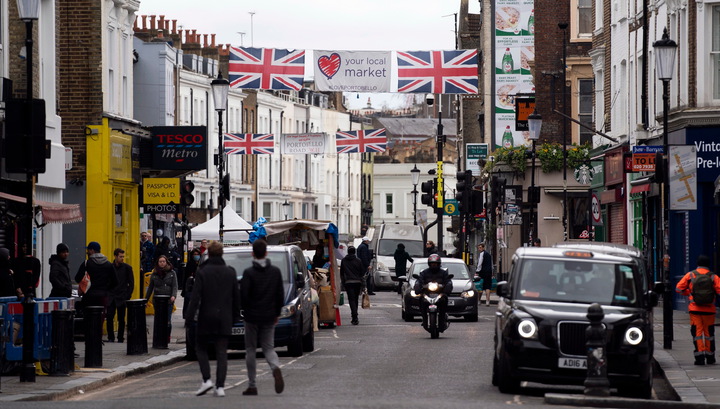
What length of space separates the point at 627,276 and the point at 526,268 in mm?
1252

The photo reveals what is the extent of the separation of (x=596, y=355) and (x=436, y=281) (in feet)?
42.3

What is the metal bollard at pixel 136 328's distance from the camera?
24.2 metres

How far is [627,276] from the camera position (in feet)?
60.3

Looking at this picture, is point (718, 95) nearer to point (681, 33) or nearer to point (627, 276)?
point (681, 33)

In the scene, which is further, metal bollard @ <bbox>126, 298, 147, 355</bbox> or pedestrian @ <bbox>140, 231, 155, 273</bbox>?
pedestrian @ <bbox>140, 231, 155, 273</bbox>

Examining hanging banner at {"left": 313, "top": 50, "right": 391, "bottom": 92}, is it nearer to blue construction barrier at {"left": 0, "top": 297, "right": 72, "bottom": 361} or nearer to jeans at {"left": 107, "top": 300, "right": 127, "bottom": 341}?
jeans at {"left": 107, "top": 300, "right": 127, "bottom": 341}

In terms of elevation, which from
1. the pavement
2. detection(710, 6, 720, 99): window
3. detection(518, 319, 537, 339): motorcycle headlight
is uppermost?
detection(710, 6, 720, 99): window

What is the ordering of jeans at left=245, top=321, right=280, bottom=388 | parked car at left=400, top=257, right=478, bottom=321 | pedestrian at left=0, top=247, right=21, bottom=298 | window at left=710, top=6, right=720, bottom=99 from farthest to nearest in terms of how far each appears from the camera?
window at left=710, top=6, right=720, bottom=99 < parked car at left=400, top=257, right=478, bottom=321 < pedestrian at left=0, top=247, right=21, bottom=298 < jeans at left=245, top=321, right=280, bottom=388

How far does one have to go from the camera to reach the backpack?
22125 mm

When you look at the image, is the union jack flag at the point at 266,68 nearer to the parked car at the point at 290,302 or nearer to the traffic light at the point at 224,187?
the traffic light at the point at 224,187

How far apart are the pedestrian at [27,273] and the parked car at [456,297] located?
12923mm

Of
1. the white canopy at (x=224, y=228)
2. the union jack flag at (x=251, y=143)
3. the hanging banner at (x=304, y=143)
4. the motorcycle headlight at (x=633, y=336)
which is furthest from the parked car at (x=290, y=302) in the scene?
the union jack flag at (x=251, y=143)

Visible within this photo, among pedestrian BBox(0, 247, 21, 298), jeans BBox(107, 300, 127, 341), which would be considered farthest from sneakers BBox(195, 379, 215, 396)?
jeans BBox(107, 300, 127, 341)

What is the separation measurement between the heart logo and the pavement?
1470 cm
